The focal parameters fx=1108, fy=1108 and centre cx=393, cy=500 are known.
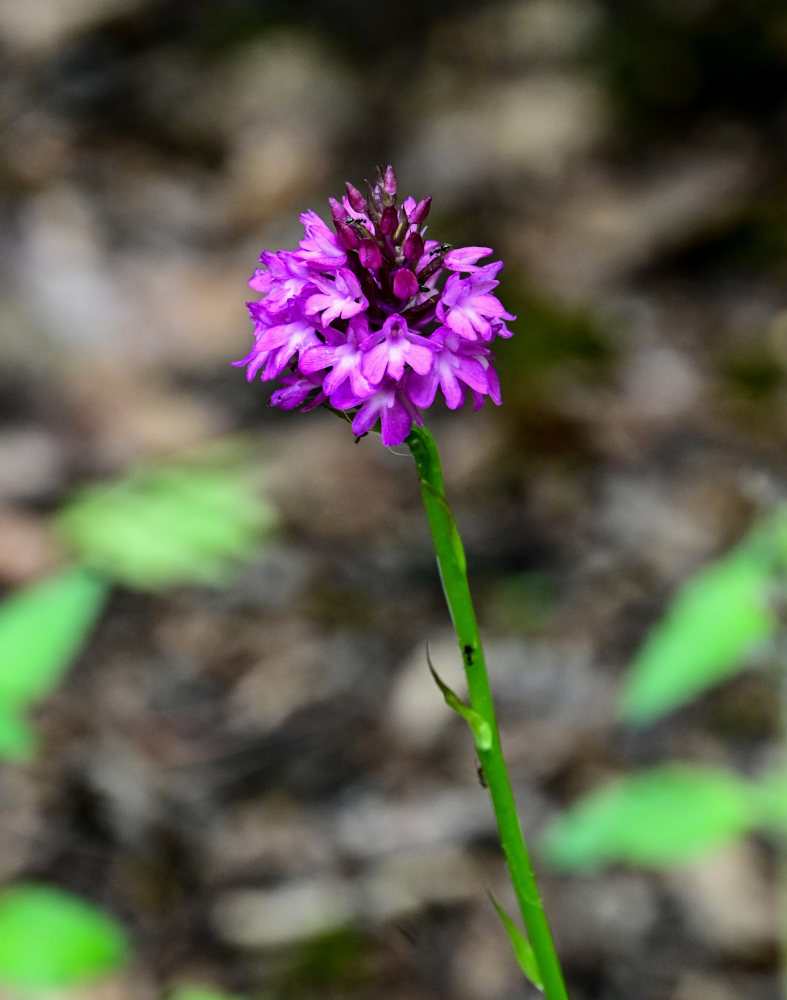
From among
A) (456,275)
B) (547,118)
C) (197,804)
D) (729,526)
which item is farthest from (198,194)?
(456,275)

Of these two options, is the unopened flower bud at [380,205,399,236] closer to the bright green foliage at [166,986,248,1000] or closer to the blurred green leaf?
the blurred green leaf

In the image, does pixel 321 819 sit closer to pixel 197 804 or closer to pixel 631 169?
pixel 197 804

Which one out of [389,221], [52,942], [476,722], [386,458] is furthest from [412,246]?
[386,458]

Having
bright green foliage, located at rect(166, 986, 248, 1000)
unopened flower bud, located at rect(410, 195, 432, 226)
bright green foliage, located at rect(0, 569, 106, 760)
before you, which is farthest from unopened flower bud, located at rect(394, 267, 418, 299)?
bright green foliage, located at rect(166, 986, 248, 1000)

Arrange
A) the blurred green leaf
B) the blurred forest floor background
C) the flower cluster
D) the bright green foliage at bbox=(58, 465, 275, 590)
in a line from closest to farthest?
1. the flower cluster
2. the blurred green leaf
3. the blurred forest floor background
4. the bright green foliage at bbox=(58, 465, 275, 590)

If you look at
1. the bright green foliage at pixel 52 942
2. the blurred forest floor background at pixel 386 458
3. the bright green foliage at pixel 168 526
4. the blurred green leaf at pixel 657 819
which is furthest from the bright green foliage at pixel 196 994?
the bright green foliage at pixel 168 526
